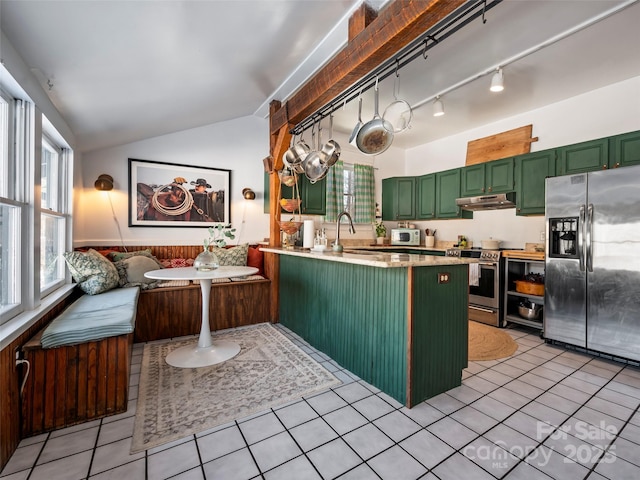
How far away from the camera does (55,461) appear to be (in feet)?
4.76

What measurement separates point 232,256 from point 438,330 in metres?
2.76

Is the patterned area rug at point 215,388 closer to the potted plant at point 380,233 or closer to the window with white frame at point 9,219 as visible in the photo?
the window with white frame at point 9,219

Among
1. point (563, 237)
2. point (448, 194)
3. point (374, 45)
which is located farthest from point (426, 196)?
point (374, 45)

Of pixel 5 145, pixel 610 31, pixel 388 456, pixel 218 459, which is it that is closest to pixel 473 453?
pixel 388 456

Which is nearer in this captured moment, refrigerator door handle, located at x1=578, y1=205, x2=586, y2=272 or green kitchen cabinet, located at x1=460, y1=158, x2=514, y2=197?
refrigerator door handle, located at x1=578, y1=205, x2=586, y2=272

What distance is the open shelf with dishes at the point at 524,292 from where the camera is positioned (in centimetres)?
348

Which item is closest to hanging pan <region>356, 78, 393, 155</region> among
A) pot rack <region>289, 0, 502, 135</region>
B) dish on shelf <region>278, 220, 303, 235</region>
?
pot rack <region>289, 0, 502, 135</region>

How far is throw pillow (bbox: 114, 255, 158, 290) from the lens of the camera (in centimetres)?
308

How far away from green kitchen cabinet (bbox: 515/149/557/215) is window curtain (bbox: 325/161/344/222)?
8.50ft

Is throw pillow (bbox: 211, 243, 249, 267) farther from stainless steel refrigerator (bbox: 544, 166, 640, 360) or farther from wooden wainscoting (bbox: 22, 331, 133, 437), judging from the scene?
stainless steel refrigerator (bbox: 544, 166, 640, 360)

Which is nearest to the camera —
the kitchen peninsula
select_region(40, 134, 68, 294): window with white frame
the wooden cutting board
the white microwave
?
the kitchen peninsula

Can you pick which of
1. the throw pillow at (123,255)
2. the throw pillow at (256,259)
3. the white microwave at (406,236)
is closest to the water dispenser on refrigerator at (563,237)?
the white microwave at (406,236)

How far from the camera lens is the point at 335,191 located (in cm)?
511

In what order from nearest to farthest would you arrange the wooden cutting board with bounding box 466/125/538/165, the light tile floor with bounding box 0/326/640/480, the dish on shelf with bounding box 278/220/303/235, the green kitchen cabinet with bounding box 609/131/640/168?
the light tile floor with bounding box 0/326/640/480
the green kitchen cabinet with bounding box 609/131/640/168
the dish on shelf with bounding box 278/220/303/235
the wooden cutting board with bounding box 466/125/538/165
